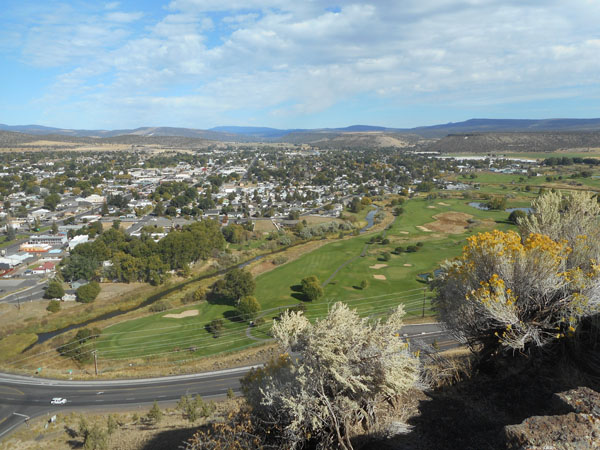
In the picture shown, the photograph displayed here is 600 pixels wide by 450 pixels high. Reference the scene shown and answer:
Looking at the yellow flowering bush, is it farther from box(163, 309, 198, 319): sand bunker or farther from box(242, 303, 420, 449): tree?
box(163, 309, 198, 319): sand bunker

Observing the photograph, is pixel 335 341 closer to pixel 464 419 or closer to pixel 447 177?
pixel 464 419

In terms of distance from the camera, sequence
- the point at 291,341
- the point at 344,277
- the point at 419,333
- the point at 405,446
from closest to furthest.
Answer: the point at 405,446, the point at 291,341, the point at 419,333, the point at 344,277

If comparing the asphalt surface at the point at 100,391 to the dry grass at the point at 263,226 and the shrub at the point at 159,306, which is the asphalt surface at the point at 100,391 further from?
the dry grass at the point at 263,226

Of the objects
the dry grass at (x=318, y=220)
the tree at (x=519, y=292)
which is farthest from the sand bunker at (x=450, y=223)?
the tree at (x=519, y=292)

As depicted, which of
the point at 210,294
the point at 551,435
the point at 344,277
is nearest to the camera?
the point at 551,435

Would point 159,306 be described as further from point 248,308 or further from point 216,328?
point 248,308

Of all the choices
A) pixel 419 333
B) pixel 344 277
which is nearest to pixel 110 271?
pixel 344 277

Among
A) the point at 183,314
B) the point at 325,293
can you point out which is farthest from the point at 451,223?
the point at 183,314
